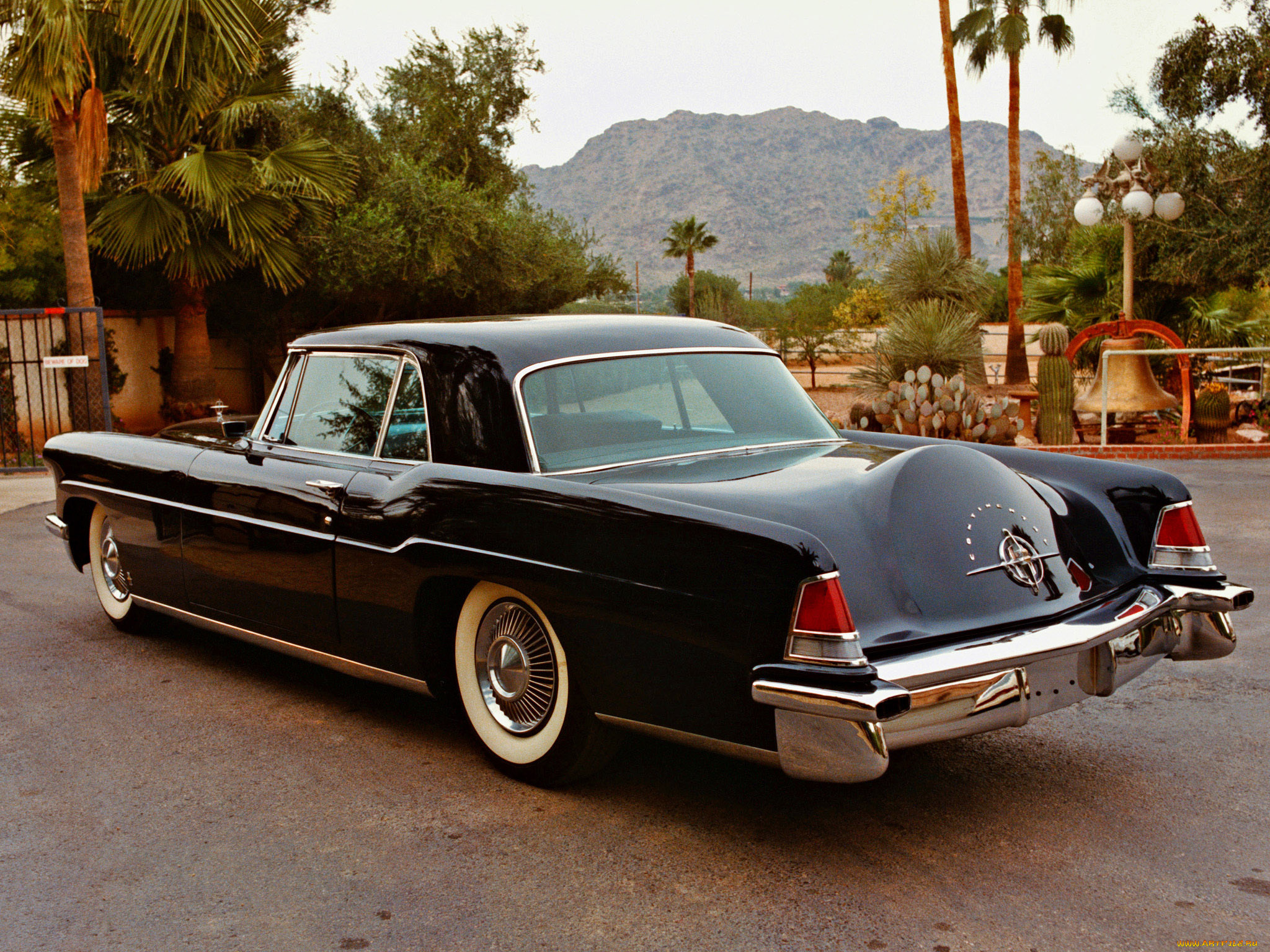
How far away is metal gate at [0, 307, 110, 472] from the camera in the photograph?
13.7 meters

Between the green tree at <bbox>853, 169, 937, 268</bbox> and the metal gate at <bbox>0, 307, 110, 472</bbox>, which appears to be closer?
the metal gate at <bbox>0, 307, 110, 472</bbox>

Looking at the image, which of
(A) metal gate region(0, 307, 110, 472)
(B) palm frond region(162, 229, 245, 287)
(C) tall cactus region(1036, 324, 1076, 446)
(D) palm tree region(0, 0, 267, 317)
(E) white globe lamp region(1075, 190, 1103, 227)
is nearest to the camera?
(D) palm tree region(0, 0, 267, 317)

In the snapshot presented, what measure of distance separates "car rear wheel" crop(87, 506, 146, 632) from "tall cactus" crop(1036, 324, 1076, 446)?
11.6m

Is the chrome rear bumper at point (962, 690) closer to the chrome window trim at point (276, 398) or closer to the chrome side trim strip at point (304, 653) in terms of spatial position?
the chrome side trim strip at point (304, 653)

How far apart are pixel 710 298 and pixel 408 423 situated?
44191mm

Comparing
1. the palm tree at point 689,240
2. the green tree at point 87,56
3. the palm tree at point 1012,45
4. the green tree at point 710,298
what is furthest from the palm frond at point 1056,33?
the palm tree at point 689,240

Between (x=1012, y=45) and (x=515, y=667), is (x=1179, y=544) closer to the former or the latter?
(x=515, y=667)

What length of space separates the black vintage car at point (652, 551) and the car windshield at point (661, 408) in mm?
10

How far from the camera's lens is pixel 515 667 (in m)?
3.72

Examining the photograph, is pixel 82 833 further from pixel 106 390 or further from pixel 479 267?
pixel 479 267

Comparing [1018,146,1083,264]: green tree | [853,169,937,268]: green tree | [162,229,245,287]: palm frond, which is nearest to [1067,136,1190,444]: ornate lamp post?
[162,229,245,287]: palm frond

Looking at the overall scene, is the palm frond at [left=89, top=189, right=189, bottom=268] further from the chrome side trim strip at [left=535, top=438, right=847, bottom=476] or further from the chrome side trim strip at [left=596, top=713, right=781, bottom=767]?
the chrome side trim strip at [left=596, top=713, right=781, bottom=767]

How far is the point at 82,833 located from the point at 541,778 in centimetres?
137

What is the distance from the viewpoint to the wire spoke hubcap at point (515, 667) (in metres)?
3.64
